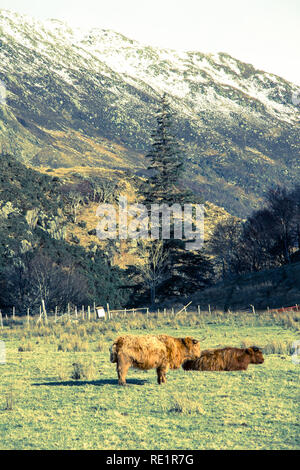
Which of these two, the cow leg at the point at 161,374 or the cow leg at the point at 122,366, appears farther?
the cow leg at the point at 161,374

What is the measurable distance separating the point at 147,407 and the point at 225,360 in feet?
14.1

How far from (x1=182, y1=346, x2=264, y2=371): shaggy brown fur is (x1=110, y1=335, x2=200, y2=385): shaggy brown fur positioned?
5.82ft

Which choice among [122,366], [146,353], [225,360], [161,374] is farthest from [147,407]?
[225,360]

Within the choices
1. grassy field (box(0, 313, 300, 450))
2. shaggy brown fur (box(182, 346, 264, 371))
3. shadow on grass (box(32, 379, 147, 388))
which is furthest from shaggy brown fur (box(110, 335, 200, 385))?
shaggy brown fur (box(182, 346, 264, 371))

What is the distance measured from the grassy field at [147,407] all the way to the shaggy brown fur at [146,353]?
18.9 inches

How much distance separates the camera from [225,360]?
→ 1421cm

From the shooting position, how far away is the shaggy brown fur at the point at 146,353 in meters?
11.7

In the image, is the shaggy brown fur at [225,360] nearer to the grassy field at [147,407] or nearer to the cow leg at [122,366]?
the grassy field at [147,407]

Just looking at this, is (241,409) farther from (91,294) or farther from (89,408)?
(91,294)

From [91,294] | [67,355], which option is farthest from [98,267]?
[67,355]

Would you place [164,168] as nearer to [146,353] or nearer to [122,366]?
[122,366]

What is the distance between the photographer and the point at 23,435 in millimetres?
8719

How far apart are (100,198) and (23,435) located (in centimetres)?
11205

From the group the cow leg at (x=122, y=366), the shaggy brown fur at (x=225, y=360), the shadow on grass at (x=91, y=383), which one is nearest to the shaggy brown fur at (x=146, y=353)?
the cow leg at (x=122, y=366)
